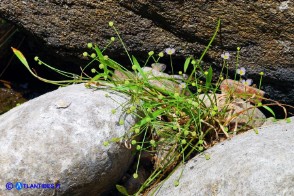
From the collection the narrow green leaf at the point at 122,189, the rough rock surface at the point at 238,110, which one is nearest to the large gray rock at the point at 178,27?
the rough rock surface at the point at 238,110

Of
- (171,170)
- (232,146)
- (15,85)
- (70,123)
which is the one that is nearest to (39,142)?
(70,123)

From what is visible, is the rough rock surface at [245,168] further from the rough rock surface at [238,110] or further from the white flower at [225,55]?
the white flower at [225,55]

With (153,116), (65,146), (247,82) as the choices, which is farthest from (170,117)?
(65,146)

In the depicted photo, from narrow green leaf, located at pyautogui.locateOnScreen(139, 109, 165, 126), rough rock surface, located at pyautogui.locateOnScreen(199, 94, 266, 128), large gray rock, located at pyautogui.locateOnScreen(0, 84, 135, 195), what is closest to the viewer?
large gray rock, located at pyautogui.locateOnScreen(0, 84, 135, 195)

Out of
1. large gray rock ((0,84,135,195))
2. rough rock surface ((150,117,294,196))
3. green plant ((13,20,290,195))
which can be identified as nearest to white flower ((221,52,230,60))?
green plant ((13,20,290,195))

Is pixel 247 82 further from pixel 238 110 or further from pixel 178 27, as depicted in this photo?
pixel 178 27

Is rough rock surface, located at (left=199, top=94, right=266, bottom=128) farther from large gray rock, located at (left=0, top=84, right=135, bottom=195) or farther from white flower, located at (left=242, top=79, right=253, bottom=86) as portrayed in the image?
large gray rock, located at (left=0, top=84, right=135, bottom=195)

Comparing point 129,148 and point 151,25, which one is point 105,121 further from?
point 151,25
